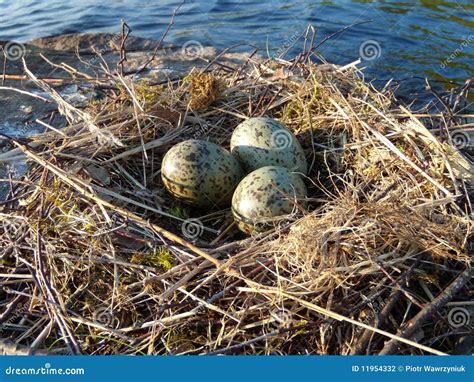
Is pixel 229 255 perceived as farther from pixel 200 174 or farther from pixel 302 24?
pixel 302 24

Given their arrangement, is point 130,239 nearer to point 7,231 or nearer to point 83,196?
point 83,196

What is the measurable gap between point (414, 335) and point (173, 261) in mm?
1183

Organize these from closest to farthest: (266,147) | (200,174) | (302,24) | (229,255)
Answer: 1. (229,255)
2. (200,174)
3. (266,147)
4. (302,24)

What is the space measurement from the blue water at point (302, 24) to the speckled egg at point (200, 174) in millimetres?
3444

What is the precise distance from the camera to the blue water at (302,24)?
6.76m

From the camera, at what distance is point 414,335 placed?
2375 mm

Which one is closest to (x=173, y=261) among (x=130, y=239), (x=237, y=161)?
(x=130, y=239)

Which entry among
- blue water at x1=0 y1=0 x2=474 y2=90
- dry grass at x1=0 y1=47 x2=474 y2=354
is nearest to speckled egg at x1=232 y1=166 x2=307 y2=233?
dry grass at x1=0 y1=47 x2=474 y2=354

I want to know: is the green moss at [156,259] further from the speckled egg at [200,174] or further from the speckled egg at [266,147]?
the speckled egg at [266,147]

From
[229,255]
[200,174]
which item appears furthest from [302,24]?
[229,255]

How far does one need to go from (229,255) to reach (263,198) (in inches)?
17.0

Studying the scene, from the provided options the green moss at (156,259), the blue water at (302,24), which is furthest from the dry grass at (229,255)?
the blue water at (302,24)

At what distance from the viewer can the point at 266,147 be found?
339 centimetres

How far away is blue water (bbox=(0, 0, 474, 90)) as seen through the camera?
22.2 ft
